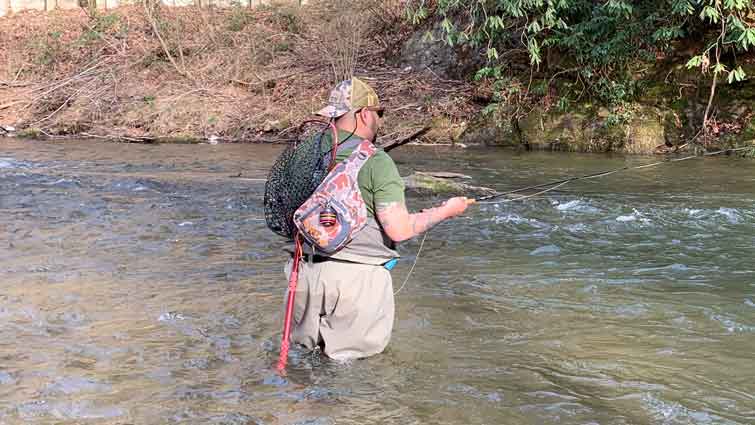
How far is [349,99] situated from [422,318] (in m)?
1.89

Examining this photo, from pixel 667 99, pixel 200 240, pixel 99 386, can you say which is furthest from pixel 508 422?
pixel 667 99

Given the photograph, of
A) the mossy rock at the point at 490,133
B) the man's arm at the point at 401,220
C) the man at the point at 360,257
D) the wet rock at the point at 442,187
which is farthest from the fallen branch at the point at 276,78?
the man's arm at the point at 401,220

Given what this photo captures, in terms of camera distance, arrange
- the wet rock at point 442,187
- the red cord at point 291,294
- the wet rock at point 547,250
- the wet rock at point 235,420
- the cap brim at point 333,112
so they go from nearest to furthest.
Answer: the wet rock at point 235,420 < the red cord at point 291,294 < the cap brim at point 333,112 < the wet rock at point 547,250 < the wet rock at point 442,187

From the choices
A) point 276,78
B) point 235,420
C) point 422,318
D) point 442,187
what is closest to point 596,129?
point 442,187

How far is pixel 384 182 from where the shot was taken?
3.89m

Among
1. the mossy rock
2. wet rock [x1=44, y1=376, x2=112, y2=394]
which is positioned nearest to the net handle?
wet rock [x1=44, y1=376, x2=112, y2=394]

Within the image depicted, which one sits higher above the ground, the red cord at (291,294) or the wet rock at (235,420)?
the red cord at (291,294)

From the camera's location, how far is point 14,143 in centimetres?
1767

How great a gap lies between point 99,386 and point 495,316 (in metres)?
2.60

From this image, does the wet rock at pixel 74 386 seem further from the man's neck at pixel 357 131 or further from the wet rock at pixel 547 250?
the wet rock at pixel 547 250

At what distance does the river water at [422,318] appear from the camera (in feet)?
12.8

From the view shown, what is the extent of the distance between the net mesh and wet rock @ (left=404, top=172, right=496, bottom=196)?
6037 mm

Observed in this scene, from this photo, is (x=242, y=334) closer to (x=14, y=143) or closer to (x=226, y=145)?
(x=226, y=145)

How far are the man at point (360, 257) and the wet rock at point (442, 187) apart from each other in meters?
5.98
